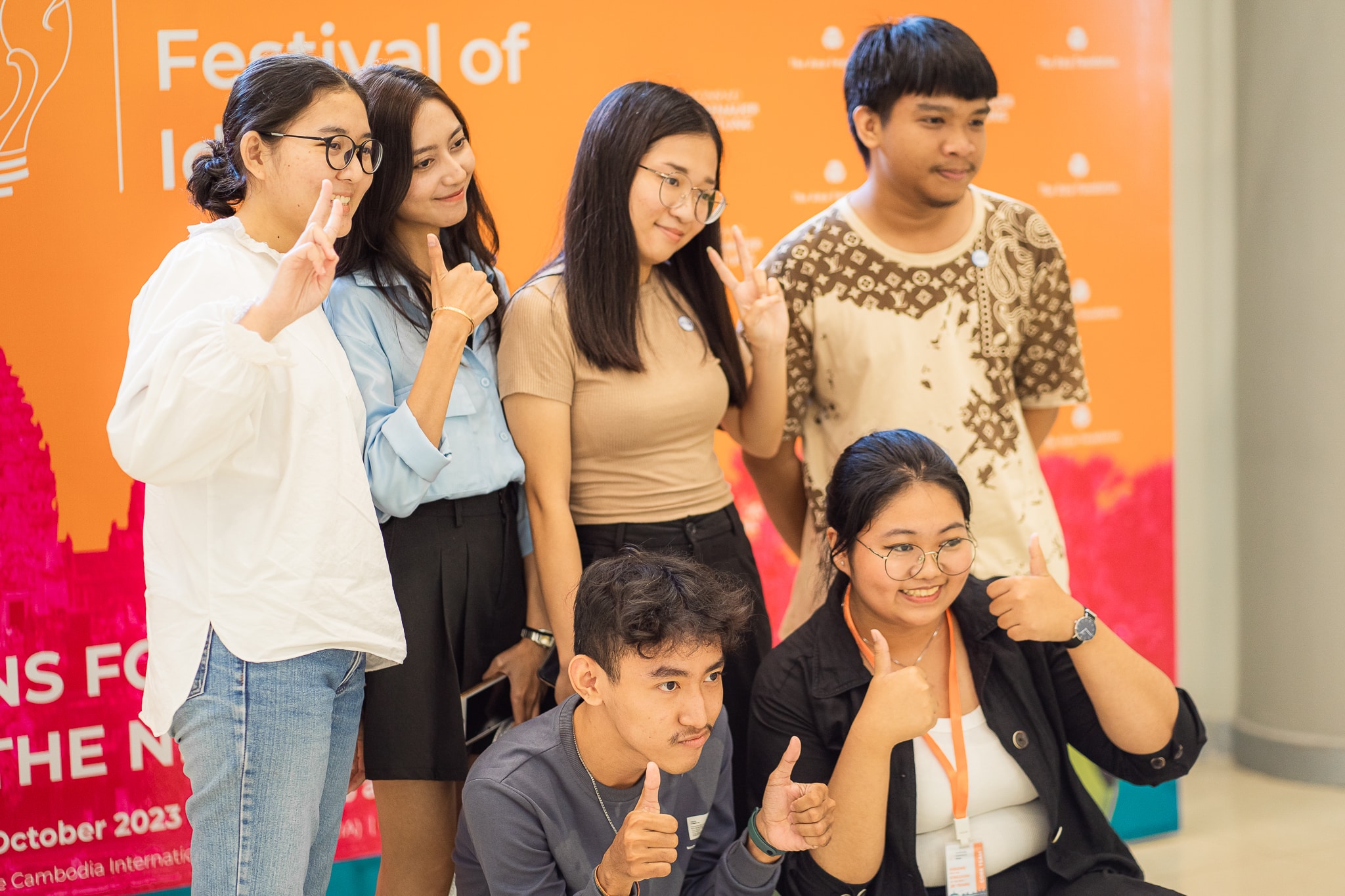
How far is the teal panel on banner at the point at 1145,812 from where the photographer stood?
3465 mm

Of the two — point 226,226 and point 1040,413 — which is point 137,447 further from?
point 1040,413

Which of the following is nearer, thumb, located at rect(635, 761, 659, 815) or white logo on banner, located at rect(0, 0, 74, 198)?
thumb, located at rect(635, 761, 659, 815)

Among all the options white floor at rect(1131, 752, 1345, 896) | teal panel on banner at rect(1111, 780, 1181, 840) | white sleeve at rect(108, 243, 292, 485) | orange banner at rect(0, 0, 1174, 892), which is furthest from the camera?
teal panel on banner at rect(1111, 780, 1181, 840)

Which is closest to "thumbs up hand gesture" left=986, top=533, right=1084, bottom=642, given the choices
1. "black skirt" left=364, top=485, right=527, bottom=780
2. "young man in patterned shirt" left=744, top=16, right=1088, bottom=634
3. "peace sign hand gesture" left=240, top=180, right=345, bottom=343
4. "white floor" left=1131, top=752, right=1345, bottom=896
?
"young man in patterned shirt" left=744, top=16, right=1088, bottom=634

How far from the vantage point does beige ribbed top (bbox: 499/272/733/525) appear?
2064 mm

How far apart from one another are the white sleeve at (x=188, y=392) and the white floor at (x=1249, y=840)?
2709mm

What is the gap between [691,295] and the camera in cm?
227

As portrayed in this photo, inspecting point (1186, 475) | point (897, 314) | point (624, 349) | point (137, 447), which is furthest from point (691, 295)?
point (1186, 475)

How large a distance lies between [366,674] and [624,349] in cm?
68

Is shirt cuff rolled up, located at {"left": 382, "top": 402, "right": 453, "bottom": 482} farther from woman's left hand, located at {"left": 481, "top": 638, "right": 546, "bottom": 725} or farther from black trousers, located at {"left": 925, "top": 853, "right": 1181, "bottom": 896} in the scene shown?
black trousers, located at {"left": 925, "top": 853, "right": 1181, "bottom": 896}

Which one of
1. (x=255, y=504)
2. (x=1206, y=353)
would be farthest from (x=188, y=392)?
(x=1206, y=353)

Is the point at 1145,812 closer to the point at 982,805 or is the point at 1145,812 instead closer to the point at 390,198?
the point at 982,805

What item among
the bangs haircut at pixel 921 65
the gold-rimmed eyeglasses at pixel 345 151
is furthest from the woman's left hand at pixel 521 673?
the bangs haircut at pixel 921 65

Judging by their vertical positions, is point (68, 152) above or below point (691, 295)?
above
